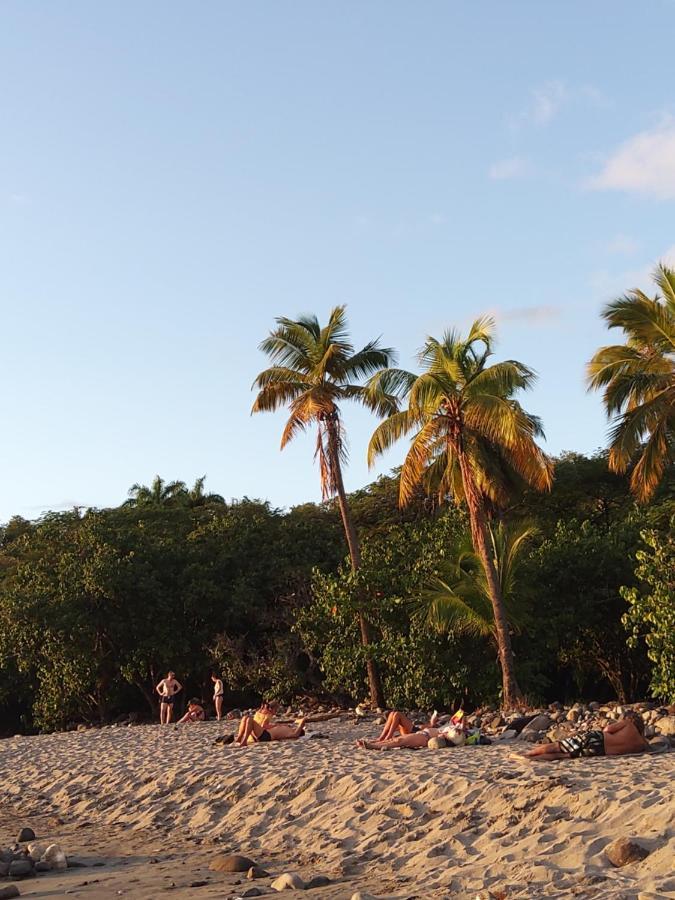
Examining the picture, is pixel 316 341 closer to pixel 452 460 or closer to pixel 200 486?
pixel 452 460

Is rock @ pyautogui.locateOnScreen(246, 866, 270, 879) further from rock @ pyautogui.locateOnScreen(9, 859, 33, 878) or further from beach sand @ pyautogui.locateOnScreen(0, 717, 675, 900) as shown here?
rock @ pyautogui.locateOnScreen(9, 859, 33, 878)

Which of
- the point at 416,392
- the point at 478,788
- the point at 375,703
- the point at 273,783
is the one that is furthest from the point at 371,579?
the point at 478,788

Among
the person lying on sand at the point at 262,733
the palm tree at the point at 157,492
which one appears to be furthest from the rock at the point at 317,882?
the palm tree at the point at 157,492

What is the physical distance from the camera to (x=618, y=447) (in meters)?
18.7

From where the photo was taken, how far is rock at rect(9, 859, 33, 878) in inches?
347

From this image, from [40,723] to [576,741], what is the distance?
79.7 feet

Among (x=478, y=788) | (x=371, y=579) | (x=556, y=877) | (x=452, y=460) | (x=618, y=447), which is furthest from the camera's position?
(x=371, y=579)

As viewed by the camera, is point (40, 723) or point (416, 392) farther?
point (40, 723)

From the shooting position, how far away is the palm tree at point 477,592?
19.4 metres

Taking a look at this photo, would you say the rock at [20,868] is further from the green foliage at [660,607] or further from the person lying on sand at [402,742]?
the green foliage at [660,607]

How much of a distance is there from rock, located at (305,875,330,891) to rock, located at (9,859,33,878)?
3083 millimetres

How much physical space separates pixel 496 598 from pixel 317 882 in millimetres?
11977

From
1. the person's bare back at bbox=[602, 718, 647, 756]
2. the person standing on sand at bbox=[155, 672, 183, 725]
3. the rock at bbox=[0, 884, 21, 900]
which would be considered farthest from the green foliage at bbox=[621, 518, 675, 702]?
the person standing on sand at bbox=[155, 672, 183, 725]

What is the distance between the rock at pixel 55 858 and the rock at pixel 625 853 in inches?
206
